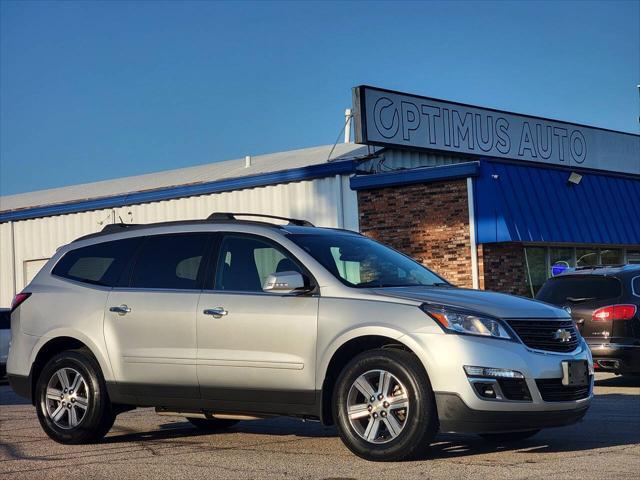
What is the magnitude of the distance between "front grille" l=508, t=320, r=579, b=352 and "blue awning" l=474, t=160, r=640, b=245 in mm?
14823

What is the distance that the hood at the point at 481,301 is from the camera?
7.51 m

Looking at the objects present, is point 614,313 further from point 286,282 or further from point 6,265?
point 6,265

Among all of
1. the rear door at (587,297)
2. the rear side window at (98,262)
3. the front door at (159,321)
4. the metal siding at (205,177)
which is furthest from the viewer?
the metal siding at (205,177)

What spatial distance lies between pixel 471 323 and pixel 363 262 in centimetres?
152

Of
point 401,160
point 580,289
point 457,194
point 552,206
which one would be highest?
point 401,160

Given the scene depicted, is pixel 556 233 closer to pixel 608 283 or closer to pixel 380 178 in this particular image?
pixel 380 178

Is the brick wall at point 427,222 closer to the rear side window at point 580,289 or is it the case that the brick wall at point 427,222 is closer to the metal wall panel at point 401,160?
the metal wall panel at point 401,160

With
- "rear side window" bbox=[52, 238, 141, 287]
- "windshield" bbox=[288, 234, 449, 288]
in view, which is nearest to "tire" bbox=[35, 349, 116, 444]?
"rear side window" bbox=[52, 238, 141, 287]

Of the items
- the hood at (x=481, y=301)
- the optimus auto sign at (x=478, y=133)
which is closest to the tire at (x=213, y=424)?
the hood at (x=481, y=301)

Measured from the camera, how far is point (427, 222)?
23.9 metres

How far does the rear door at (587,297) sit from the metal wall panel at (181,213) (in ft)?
36.6

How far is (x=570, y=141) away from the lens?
98.7ft

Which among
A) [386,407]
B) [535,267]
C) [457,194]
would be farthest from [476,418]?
[535,267]

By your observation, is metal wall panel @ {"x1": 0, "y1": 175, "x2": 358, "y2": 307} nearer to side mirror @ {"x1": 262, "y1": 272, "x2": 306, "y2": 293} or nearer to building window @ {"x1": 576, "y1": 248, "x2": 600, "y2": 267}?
building window @ {"x1": 576, "y1": 248, "x2": 600, "y2": 267}
